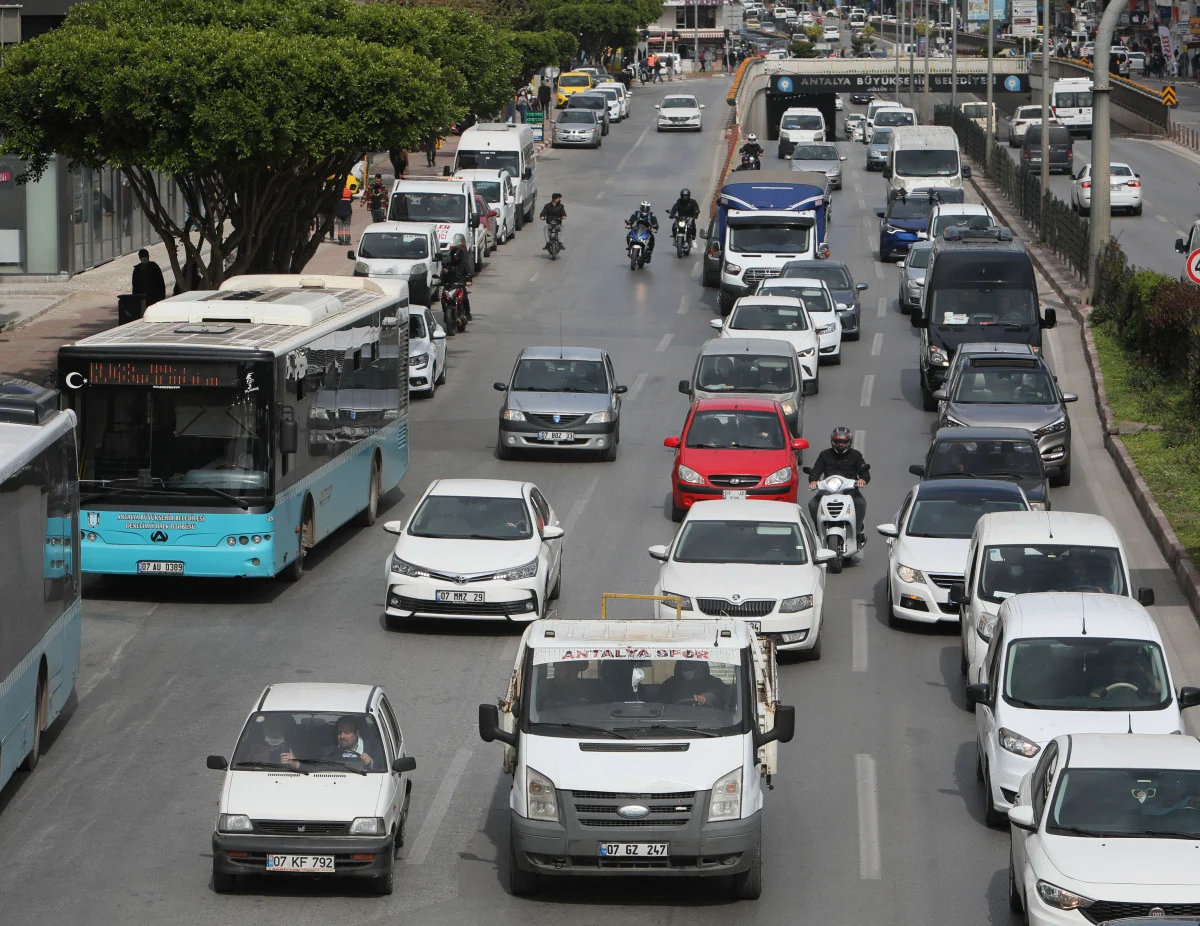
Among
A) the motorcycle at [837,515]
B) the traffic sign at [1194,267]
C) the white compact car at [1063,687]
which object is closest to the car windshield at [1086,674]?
the white compact car at [1063,687]

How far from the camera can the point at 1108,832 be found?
11.1 m

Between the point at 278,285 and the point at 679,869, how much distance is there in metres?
14.8

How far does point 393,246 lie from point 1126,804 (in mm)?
32423

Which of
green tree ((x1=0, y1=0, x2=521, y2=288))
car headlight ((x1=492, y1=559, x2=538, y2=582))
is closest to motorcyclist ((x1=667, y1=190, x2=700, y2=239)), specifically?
green tree ((x1=0, y1=0, x2=521, y2=288))

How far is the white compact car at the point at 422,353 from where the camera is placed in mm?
33250

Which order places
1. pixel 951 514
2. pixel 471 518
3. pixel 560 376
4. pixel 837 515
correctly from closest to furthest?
pixel 471 518 → pixel 951 514 → pixel 837 515 → pixel 560 376

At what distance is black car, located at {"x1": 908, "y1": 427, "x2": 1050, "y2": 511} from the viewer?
23453 mm

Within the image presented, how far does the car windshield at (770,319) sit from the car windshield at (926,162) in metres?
23.4

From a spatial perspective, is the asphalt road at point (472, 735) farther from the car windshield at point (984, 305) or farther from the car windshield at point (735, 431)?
the car windshield at point (984, 305)

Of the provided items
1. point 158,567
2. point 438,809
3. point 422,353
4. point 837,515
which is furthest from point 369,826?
point 422,353

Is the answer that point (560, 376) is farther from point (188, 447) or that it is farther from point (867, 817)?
point (867, 817)

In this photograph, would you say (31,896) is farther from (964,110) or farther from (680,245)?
(964,110)

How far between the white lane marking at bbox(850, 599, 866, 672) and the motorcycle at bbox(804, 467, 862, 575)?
1.25 meters

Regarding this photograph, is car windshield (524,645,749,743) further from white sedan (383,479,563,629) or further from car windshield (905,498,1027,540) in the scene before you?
car windshield (905,498,1027,540)
